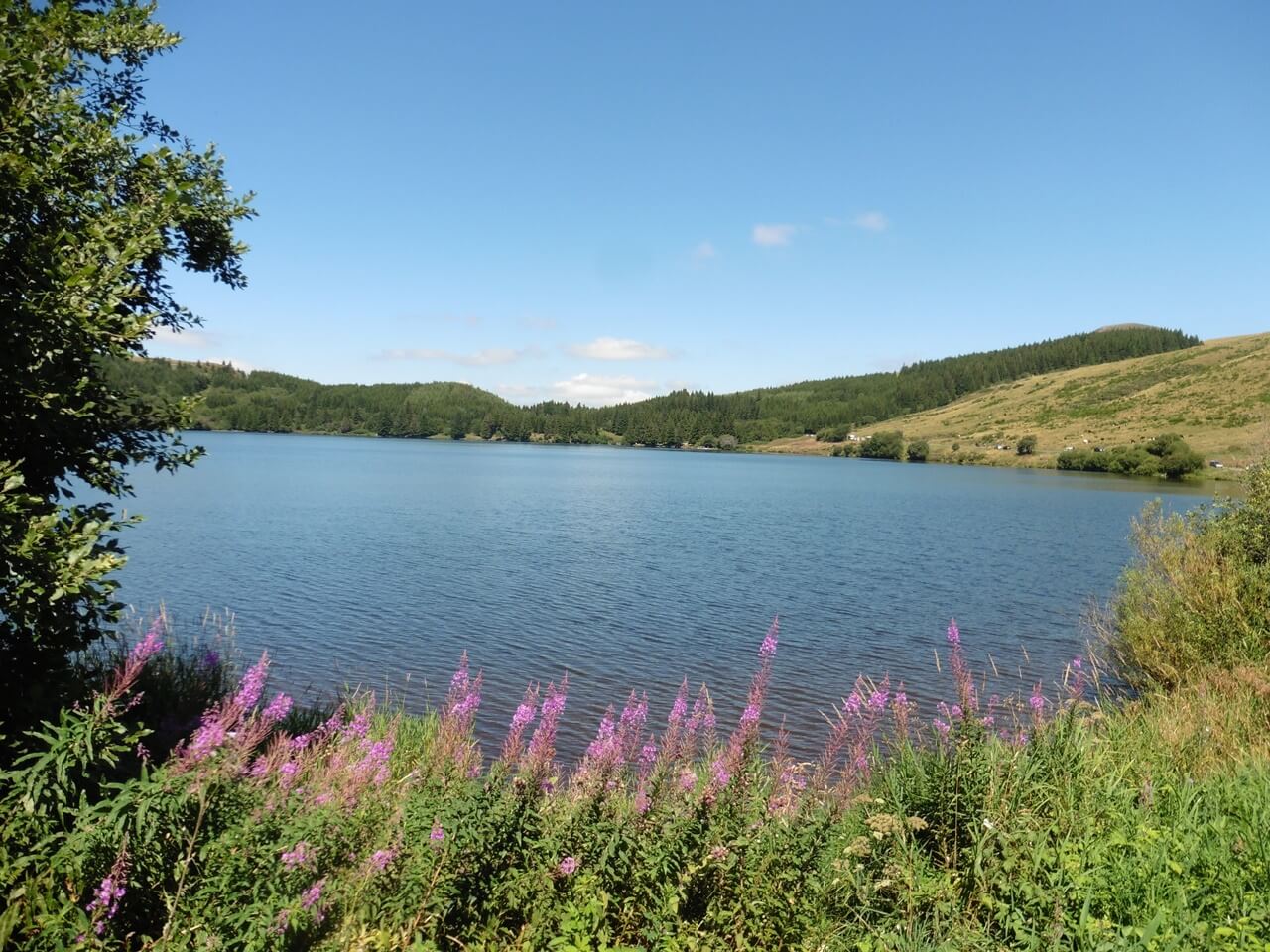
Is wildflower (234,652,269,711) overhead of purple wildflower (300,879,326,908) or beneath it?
overhead

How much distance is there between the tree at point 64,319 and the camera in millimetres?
5422

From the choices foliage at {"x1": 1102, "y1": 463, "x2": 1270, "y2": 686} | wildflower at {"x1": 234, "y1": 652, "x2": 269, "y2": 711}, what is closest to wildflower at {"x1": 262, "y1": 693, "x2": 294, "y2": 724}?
wildflower at {"x1": 234, "y1": 652, "x2": 269, "y2": 711}

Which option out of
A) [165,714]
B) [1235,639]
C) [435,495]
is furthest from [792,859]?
[435,495]

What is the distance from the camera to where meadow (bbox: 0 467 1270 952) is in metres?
4.70

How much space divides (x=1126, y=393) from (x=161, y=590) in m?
212

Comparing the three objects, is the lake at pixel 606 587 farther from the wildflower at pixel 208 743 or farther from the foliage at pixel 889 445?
the foliage at pixel 889 445

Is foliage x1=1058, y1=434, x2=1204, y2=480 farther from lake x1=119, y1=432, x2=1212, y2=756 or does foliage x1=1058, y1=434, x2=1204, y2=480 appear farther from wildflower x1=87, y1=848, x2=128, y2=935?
wildflower x1=87, y1=848, x2=128, y2=935

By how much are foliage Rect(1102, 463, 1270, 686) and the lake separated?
141 inches

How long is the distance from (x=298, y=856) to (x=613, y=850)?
2014mm

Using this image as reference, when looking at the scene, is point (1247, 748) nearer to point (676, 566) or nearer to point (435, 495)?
point (676, 566)

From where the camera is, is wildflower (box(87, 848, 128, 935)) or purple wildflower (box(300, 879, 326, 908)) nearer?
wildflower (box(87, 848, 128, 935))

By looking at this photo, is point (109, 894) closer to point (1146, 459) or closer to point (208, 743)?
point (208, 743)

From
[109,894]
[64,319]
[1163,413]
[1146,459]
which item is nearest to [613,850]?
[109,894]

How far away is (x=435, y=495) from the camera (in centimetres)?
6556
